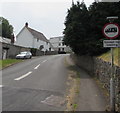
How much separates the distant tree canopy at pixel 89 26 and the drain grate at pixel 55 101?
8.94 metres

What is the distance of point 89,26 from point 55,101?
40.9 ft

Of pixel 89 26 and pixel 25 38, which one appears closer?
pixel 89 26

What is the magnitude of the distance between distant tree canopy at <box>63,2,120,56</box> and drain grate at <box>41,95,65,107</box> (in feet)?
29.3

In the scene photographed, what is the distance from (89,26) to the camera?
57.1ft

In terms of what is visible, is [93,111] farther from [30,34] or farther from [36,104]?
[30,34]

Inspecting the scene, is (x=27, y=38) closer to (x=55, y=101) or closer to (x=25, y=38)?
(x=25, y=38)

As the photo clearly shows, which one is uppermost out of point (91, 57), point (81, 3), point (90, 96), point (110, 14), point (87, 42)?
point (81, 3)

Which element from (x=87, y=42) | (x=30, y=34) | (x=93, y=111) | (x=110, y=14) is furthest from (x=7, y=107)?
(x=30, y=34)

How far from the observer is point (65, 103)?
21.3 ft

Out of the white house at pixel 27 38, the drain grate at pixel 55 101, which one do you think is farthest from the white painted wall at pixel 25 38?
the drain grate at pixel 55 101

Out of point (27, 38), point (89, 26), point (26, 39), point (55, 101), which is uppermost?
point (27, 38)

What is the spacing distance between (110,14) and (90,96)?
10.5 meters

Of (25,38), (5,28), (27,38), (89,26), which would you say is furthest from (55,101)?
(5,28)

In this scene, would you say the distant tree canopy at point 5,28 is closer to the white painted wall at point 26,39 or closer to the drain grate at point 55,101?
the white painted wall at point 26,39
